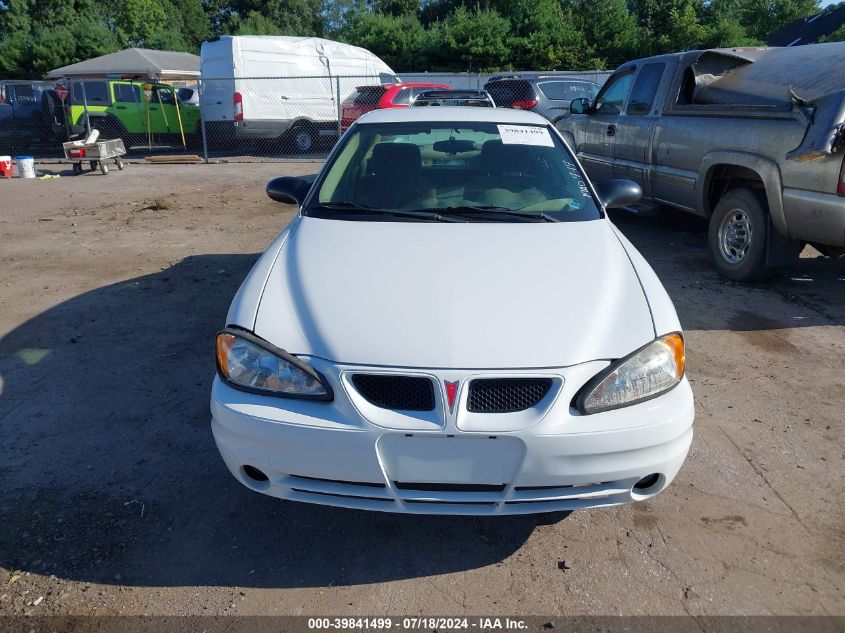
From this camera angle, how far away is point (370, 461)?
92.5 inches

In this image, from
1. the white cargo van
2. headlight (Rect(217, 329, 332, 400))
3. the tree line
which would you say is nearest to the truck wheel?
headlight (Rect(217, 329, 332, 400))

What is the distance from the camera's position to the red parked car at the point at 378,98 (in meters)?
15.8

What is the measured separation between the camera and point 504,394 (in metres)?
2.39

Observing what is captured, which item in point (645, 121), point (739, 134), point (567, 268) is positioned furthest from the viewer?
point (645, 121)

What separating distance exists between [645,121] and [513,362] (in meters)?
5.83

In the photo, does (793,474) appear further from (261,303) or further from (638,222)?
(638,222)

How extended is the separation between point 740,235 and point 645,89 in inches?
90.6

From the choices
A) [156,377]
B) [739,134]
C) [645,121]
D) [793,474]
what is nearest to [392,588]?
[793,474]

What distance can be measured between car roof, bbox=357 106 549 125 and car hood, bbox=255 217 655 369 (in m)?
1.15

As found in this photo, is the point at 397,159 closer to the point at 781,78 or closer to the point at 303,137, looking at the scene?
the point at 781,78

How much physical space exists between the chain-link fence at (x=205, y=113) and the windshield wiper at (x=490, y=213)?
12.8 meters

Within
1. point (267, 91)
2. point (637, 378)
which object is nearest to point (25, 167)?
point (267, 91)

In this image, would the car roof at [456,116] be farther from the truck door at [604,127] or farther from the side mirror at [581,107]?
the side mirror at [581,107]

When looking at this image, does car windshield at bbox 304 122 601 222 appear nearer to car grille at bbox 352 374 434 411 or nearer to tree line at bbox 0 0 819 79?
car grille at bbox 352 374 434 411
